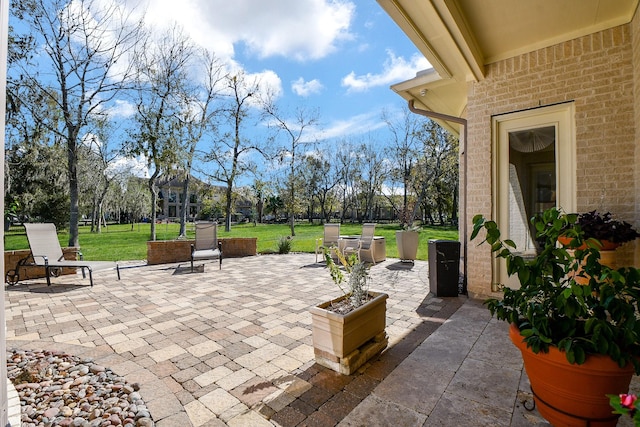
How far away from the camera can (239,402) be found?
194 cm

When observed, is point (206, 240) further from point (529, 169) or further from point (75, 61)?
point (529, 169)

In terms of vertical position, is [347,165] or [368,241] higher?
[347,165]

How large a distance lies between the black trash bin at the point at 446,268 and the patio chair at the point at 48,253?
212 inches

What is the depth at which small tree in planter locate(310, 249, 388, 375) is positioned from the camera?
2.22m

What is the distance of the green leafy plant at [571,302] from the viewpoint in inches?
51.8

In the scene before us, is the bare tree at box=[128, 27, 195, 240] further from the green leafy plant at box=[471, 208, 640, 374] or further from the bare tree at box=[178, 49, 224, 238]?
the green leafy plant at box=[471, 208, 640, 374]

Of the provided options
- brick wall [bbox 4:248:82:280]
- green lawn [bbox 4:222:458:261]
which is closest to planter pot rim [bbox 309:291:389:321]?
green lawn [bbox 4:222:458:261]

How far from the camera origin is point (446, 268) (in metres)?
4.38

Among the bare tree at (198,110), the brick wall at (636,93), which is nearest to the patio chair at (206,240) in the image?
the bare tree at (198,110)

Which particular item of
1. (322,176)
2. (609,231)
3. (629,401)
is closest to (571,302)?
(629,401)

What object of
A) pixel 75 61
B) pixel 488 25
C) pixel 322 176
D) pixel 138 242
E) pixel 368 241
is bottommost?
pixel 138 242

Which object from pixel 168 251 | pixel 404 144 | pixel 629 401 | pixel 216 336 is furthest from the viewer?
pixel 404 144

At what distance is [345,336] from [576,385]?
4.24ft

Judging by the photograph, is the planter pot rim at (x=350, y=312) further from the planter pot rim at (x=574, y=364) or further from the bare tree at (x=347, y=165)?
the bare tree at (x=347, y=165)
